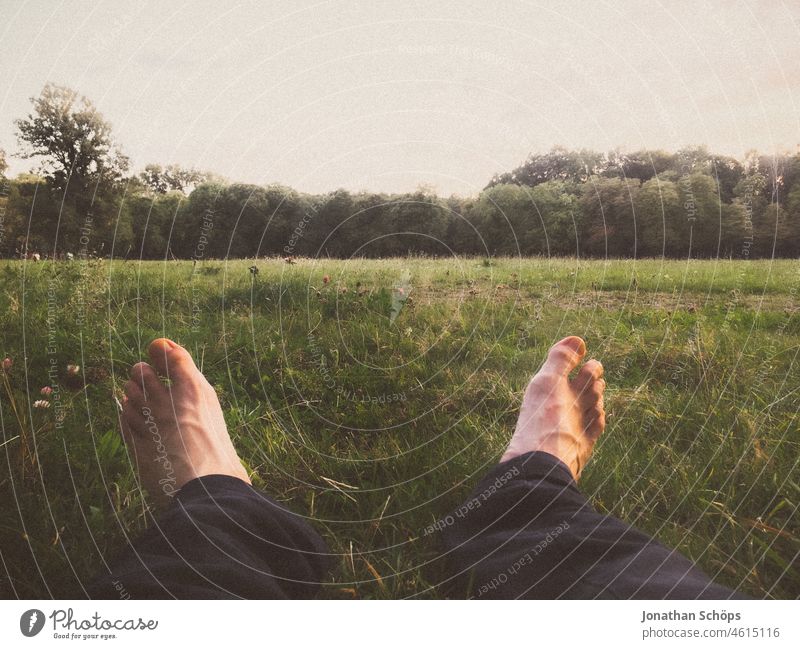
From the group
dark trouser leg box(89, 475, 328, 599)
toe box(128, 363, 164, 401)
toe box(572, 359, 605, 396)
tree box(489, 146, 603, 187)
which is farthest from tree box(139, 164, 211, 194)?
toe box(572, 359, 605, 396)

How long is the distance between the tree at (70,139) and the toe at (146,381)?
651 millimetres

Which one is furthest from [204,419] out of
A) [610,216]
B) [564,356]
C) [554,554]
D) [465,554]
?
[610,216]

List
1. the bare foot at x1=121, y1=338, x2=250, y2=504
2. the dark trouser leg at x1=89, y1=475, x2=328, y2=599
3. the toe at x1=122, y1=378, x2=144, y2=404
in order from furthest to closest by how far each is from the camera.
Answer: the toe at x1=122, y1=378, x2=144, y2=404
the bare foot at x1=121, y1=338, x2=250, y2=504
the dark trouser leg at x1=89, y1=475, x2=328, y2=599

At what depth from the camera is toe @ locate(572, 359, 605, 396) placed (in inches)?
76.5

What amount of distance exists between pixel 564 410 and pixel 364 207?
1318 millimetres

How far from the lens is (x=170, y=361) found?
5.93 ft

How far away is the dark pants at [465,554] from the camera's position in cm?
108

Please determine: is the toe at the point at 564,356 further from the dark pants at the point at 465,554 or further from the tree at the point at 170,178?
the tree at the point at 170,178

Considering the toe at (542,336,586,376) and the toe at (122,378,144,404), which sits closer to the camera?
the toe at (122,378,144,404)

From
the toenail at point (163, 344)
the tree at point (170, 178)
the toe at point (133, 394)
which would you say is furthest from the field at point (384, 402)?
the tree at point (170, 178)

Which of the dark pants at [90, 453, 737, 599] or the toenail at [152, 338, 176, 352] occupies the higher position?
the toenail at [152, 338, 176, 352]

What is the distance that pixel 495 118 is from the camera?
1.79 metres

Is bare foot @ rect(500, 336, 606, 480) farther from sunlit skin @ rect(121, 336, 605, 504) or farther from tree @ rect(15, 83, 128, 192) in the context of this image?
tree @ rect(15, 83, 128, 192)
